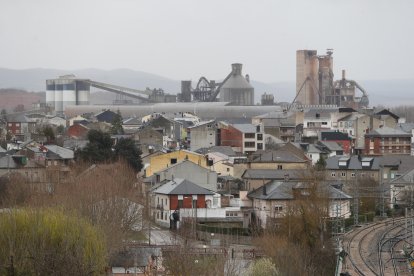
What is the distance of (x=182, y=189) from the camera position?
33094 millimetres

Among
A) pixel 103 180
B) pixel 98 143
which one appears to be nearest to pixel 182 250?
pixel 103 180

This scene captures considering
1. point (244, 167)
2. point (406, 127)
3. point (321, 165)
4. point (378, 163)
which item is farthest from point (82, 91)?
point (321, 165)

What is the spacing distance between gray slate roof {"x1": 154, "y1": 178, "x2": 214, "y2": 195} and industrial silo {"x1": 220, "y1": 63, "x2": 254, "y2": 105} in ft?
171

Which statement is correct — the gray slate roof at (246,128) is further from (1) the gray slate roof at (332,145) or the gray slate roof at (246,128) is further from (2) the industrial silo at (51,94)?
(2) the industrial silo at (51,94)

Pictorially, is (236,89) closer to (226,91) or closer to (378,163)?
(226,91)

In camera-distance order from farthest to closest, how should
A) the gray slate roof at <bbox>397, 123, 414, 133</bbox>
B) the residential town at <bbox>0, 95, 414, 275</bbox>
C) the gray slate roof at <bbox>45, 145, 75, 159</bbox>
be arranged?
the gray slate roof at <bbox>397, 123, 414, 133</bbox> < the gray slate roof at <bbox>45, 145, 75, 159</bbox> < the residential town at <bbox>0, 95, 414, 275</bbox>

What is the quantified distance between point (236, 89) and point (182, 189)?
183ft

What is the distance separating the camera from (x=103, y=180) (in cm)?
3198

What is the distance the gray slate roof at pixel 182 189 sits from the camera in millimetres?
32969

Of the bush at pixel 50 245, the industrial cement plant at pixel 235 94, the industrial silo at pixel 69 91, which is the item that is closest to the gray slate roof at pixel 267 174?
the bush at pixel 50 245

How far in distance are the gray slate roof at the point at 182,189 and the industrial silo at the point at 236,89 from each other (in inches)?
→ 2054

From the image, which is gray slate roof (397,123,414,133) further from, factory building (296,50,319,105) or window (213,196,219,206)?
factory building (296,50,319,105)

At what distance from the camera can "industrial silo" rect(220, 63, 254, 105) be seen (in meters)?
88.2

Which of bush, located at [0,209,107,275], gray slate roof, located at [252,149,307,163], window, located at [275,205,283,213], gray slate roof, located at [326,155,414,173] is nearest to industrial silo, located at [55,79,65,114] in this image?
gray slate roof, located at [252,149,307,163]
